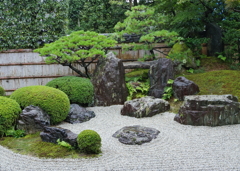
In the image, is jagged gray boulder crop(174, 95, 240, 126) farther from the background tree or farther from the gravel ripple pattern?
the background tree

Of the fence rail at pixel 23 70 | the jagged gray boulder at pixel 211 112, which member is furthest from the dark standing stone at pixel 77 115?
the fence rail at pixel 23 70

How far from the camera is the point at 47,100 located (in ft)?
22.6

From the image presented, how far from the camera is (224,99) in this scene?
6.61 meters

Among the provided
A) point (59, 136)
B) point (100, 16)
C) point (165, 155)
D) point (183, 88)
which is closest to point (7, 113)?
point (59, 136)

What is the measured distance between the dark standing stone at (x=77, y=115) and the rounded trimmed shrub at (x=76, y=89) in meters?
0.69

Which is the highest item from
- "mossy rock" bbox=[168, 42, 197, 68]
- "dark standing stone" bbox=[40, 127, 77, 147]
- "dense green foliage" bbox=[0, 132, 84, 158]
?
"mossy rock" bbox=[168, 42, 197, 68]

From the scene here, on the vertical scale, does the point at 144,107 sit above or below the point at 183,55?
below

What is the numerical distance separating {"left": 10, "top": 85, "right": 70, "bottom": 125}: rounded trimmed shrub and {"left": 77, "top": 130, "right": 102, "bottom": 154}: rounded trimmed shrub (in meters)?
2.38

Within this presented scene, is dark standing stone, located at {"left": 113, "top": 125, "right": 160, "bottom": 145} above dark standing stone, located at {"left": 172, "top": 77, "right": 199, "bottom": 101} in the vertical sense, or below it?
below

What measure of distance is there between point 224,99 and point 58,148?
14.9 ft

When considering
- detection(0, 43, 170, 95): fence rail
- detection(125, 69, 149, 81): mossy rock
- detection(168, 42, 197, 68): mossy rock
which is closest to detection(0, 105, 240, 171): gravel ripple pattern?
detection(125, 69, 149, 81): mossy rock

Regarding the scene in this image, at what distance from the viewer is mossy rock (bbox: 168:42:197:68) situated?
1048 centimetres

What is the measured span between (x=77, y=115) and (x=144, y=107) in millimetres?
2146

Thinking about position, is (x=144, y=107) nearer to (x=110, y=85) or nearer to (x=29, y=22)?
(x=110, y=85)
